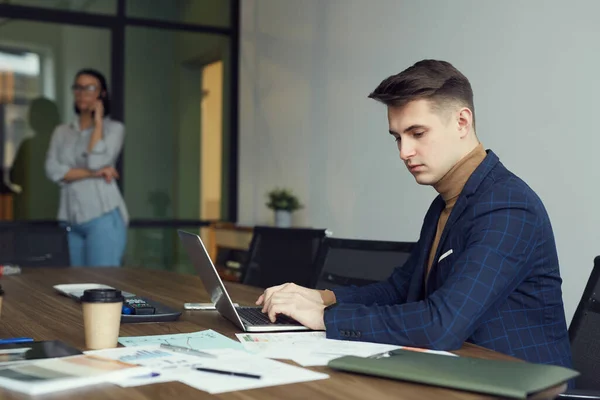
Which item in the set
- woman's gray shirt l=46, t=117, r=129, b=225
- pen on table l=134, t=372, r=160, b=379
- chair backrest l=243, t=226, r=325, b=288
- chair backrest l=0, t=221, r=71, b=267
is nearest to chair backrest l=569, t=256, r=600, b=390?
pen on table l=134, t=372, r=160, b=379

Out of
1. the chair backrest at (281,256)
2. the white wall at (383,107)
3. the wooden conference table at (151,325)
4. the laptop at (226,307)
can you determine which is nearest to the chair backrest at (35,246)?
the wooden conference table at (151,325)

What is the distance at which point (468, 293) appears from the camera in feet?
5.09

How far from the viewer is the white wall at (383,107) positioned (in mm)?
3336

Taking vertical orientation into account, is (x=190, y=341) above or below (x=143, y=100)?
below

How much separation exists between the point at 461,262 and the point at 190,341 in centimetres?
58

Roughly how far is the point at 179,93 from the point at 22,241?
2874mm

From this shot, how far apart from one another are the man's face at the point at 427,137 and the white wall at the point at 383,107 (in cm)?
165

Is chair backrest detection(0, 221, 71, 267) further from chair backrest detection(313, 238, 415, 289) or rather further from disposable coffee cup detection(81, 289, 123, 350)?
disposable coffee cup detection(81, 289, 123, 350)

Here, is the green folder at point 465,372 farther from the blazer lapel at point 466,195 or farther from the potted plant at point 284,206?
the potted plant at point 284,206

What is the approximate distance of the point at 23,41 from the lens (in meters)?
5.83

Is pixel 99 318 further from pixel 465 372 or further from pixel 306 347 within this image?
pixel 465 372

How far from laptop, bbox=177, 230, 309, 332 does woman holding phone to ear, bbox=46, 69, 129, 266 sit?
2747mm

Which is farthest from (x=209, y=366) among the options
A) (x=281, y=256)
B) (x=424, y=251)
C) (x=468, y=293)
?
(x=281, y=256)

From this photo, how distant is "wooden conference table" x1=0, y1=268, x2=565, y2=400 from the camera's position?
1161mm
